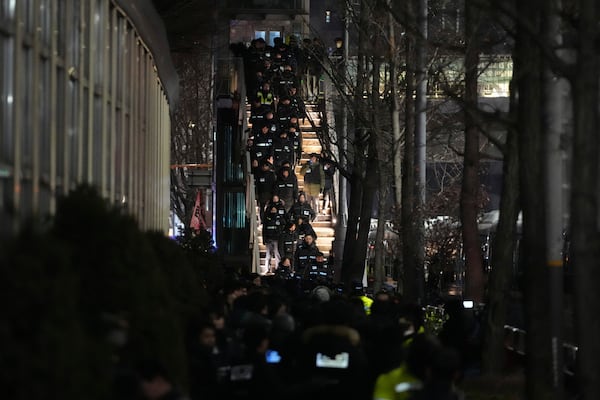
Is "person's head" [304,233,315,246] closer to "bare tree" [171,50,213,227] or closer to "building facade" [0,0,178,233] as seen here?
"building facade" [0,0,178,233]

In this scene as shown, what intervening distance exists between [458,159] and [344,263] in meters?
25.4

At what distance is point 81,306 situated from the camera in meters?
10.7

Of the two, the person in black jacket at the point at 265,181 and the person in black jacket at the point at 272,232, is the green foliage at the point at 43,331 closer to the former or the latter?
the person in black jacket at the point at 272,232

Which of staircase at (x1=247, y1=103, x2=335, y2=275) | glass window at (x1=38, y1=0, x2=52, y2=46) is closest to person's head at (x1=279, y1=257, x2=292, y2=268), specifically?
staircase at (x1=247, y1=103, x2=335, y2=275)

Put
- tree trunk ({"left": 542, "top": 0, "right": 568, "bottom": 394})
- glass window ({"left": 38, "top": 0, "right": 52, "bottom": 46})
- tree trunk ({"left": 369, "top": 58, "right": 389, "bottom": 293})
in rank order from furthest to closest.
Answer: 1. tree trunk ({"left": 369, "top": 58, "right": 389, "bottom": 293})
2. tree trunk ({"left": 542, "top": 0, "right": 568, "bottom": 394})
3. glass window ({"left": 38, "top": 0, "right": 52, "bottom": 46})

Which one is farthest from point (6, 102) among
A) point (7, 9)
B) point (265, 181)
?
point (265, 181)

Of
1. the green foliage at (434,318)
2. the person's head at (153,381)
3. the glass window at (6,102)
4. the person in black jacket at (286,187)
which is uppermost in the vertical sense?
the glass window at (6,102)

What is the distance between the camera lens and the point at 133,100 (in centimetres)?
2362

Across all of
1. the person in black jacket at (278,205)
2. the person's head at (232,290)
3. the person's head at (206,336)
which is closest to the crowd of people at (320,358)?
the person's head at (206,336)

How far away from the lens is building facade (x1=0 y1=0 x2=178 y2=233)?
44.0 ft

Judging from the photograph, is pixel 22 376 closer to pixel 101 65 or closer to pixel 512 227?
pixel 101 65

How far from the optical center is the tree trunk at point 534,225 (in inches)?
622

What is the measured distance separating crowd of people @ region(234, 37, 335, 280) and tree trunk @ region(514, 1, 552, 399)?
2688cm

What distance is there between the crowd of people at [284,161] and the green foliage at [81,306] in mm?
31964
